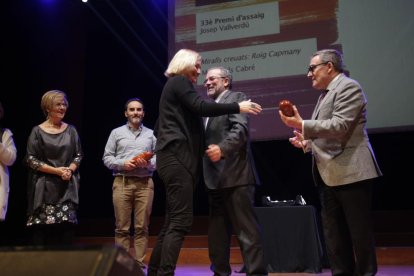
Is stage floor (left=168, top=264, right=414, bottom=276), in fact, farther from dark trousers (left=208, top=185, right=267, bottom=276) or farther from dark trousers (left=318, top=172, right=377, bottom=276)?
dark trousers (left=318, top=172, right=377, bottom=276)

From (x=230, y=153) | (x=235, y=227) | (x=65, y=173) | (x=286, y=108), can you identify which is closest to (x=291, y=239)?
(x=235, y=227)

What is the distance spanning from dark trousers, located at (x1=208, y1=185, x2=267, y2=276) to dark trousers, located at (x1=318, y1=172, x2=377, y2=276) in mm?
434

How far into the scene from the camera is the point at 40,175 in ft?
9.98

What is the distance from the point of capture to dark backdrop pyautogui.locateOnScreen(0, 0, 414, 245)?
5.73 m

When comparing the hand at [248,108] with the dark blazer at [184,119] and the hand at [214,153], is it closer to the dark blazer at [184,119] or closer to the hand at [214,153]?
the dark blazer at [184,119]

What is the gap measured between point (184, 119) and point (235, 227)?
2.38 feet

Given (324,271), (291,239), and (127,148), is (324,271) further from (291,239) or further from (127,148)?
(127,148)

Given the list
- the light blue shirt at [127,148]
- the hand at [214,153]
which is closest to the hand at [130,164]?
the light blue shirt at [127,148]

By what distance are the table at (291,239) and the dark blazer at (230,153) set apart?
3.63 ft

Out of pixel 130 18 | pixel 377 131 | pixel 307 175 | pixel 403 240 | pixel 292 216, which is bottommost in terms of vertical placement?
pixel 403 240

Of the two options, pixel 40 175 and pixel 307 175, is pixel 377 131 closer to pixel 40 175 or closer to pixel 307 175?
pixel 307 175

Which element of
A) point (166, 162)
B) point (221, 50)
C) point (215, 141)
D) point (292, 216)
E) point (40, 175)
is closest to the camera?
point (166, 162)

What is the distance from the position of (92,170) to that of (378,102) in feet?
11.7

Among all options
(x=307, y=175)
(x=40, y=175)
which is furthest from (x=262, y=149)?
(x=40, y=175)
